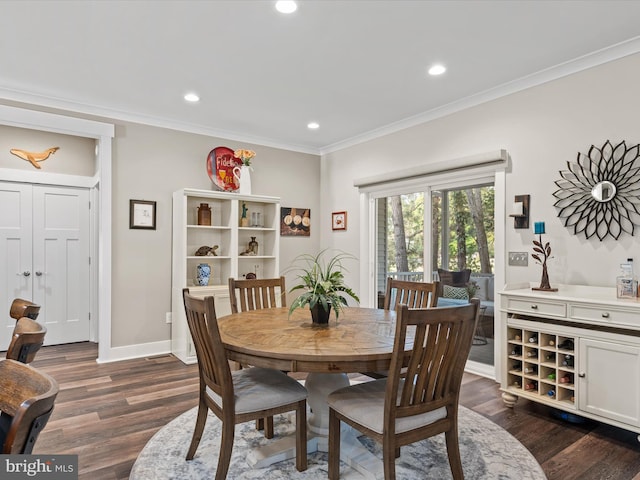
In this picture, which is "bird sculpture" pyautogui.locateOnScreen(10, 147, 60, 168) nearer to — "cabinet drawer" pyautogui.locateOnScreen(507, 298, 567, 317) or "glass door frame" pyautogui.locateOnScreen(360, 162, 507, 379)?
"glass door frame" pyautogui.locateOnScreen(360, 162, 507, 379)

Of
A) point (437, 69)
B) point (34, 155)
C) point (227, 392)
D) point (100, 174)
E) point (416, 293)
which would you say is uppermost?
point (437, 69)

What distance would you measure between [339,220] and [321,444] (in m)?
3.35

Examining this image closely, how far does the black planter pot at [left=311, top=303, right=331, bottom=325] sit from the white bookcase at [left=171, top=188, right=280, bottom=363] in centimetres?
210

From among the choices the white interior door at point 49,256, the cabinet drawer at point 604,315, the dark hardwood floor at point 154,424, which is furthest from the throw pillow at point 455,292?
the white interior door at point 49,256

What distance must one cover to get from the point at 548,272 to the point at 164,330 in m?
3.84

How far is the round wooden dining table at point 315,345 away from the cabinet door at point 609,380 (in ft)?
4.13

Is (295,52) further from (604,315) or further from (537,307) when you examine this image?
(604,315)

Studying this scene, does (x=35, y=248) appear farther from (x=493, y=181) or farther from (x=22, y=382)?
(x=493, y=181)

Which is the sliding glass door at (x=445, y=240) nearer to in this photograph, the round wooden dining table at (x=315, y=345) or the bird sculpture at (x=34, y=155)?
the round wooden dining table at (x=315, y=345)

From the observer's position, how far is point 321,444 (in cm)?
231

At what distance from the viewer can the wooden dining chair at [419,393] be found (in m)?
1.69

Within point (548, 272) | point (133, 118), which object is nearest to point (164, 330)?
point (133, 118)

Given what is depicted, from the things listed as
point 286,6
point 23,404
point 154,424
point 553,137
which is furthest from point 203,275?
point 23,404

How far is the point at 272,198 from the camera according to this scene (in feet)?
15.8
